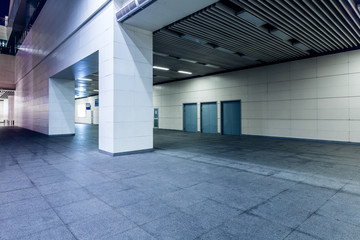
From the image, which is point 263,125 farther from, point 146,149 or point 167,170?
point 167,170

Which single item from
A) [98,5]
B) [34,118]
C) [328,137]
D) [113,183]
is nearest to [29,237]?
[113,183]

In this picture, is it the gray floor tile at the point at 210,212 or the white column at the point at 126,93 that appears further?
the white column at the point at 126,93

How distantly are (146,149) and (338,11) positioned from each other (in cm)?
836

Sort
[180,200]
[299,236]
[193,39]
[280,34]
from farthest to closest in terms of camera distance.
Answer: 1. [193,39]
2. [280,34]
3. [180,200]
4. [299,236]

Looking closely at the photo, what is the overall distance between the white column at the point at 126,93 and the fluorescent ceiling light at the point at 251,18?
3.59 m

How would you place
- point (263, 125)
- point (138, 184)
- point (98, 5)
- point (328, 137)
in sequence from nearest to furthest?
point (138, 184), point (98, 5), point (328, 137), point (263, 125)

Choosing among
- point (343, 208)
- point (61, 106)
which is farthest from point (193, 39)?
point (61, 106)

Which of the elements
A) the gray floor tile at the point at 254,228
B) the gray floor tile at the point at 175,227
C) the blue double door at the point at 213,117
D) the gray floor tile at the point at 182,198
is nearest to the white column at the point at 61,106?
the blue double door at the point at 213,117

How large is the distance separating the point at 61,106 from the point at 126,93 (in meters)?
9.45

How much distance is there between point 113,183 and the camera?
4684mm

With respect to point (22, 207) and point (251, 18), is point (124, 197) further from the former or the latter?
point (251, 18)

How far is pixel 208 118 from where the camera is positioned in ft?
57.9

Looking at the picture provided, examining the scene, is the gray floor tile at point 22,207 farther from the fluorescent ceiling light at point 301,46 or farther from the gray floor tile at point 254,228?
the fluorescent ceiling light at point 301,46

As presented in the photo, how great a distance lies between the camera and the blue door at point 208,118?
17.2 meters
